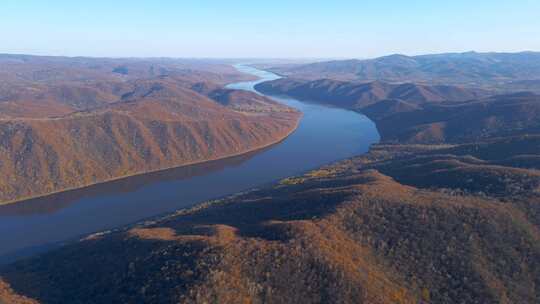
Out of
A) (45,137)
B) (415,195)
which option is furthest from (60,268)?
(45,137)

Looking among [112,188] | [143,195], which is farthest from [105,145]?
[143,195]

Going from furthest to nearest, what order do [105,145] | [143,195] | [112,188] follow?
[105,145] < [112,188] < [143,195]

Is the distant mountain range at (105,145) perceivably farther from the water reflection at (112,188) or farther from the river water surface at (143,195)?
the river water surface at (143,195)

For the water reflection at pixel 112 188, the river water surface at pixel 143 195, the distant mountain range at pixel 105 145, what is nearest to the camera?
the river water surface at pixel 143 195

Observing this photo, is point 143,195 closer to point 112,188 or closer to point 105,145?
point 112,188

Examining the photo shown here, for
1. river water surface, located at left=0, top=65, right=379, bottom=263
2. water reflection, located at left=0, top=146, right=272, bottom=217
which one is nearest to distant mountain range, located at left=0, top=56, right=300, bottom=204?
water reflection, located at left=0, top=146, right=272, bottom=217

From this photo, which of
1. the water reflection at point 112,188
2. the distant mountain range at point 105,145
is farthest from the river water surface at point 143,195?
the distant mountain range at point 105,145

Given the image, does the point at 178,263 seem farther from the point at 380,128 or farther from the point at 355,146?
the point at 380,128

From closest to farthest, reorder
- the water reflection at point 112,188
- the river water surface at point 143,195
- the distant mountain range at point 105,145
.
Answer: the river water surface at point 143,195 < the water reflection at point 112,188 < the distant mountain range at point 105,145

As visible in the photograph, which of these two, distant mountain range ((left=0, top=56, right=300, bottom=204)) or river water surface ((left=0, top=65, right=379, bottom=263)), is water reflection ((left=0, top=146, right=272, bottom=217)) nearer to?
river water surface ((left=0, top=65, right=379, bottom=263))
